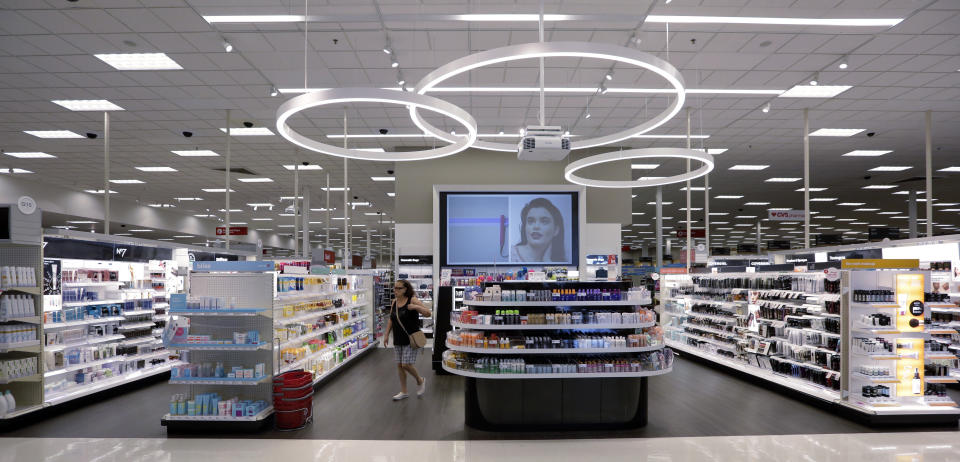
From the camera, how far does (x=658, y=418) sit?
6457 mm

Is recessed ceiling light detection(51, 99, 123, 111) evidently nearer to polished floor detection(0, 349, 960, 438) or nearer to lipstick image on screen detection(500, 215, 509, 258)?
polished floor detection(0, 349, 960, 438)

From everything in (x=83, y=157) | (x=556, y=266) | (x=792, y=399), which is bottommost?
(x=792, y=399)

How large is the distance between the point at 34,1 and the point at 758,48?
27.7 ft

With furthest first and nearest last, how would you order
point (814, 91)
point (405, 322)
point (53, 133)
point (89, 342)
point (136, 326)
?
point (53, 133)
point (814, 91)
point (136, 326)
point (89, 342)
point (405, 322)

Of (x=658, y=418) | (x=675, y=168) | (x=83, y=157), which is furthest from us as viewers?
(x=675, y=168)

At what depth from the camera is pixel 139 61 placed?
7.77 m

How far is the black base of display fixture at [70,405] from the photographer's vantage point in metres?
6.11

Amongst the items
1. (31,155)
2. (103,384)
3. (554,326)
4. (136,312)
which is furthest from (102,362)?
(31,155)

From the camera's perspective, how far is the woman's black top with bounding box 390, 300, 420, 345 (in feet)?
23.9

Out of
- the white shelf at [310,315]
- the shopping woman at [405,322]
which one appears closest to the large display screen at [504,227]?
the white shelf at [310,315]

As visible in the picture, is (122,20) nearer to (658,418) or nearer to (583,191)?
(658,418)

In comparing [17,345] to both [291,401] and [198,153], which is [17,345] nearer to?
[291,401]

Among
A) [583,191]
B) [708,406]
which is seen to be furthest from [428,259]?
[708,406]

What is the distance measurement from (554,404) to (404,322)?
2.30 metres
